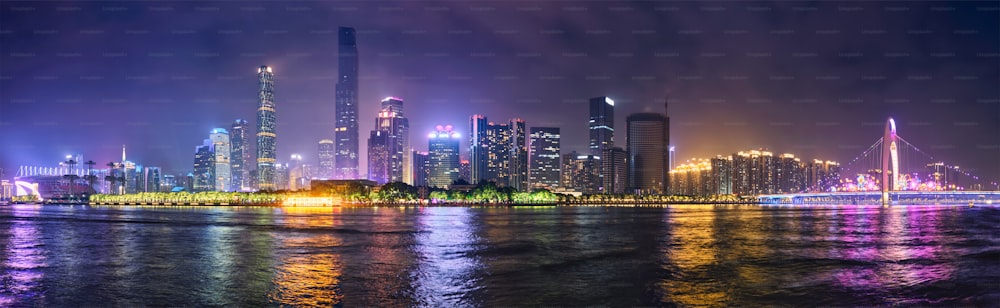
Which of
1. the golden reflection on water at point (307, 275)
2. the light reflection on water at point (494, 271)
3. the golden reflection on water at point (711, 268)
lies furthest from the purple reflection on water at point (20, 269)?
the golden reflection on water at point (711, 268)

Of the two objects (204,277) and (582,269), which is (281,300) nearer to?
(204,277)

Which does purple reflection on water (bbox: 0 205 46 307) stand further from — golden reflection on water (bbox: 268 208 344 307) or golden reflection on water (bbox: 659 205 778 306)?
golden reflection on water (bbox: 659 205 778 306)

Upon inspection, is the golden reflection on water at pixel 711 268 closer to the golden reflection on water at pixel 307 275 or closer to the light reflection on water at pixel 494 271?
the light reflection on water at pixel 494 271

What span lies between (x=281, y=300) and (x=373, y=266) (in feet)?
29.9

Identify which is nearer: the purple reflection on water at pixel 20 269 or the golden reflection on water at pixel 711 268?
the golden reflection on water at pixel 711 268

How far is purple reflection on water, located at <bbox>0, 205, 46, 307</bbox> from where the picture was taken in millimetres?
24617

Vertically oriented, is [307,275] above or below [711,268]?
above

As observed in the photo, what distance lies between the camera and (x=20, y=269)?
1248 inches

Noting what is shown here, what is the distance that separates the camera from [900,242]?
158 feet

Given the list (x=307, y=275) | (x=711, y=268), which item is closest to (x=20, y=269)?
(x=307, y=275)

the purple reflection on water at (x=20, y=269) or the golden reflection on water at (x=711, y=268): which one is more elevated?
the purple reflection on water at (x=20, y=269)

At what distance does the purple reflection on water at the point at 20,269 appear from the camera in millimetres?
24617

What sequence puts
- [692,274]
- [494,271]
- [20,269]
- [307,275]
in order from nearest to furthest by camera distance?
[307,275] < [692,274] < [494,271] < [20,269]

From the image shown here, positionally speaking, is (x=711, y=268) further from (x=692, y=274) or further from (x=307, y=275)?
(x=307, y=275)
